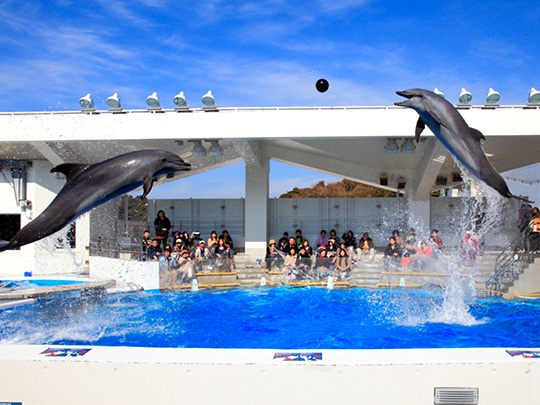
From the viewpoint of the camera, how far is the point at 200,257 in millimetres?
12336

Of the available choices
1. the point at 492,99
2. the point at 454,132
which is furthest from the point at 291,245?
the point at 454,132

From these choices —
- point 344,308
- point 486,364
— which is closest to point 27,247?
point 344,308

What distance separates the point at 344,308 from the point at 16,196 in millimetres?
10925

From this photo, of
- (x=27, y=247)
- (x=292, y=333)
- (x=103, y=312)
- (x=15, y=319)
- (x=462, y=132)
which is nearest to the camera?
(x=462, y=132)

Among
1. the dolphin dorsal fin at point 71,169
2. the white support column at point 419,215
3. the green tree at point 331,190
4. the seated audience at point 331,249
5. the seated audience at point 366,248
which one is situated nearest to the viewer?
the dolphin dorsal fin at point 71,169

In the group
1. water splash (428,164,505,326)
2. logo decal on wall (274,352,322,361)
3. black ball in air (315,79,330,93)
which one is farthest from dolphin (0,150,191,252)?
black ball in air (315,79,330,93)

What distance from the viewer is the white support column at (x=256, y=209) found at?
14.9 m

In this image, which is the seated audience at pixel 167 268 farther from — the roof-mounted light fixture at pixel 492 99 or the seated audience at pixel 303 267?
the roof-mounted light fixture at pixel 492 99

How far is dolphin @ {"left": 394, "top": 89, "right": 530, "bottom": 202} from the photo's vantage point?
4.80 m

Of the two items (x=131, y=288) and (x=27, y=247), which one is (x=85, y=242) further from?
(x=131, y=288)

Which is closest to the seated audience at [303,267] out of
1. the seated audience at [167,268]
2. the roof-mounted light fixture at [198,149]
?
the seated audience at [167,268]

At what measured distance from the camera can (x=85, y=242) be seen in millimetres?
14633

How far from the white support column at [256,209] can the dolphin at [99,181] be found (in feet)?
31.8

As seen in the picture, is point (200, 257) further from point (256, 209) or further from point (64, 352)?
point (64, 352)
